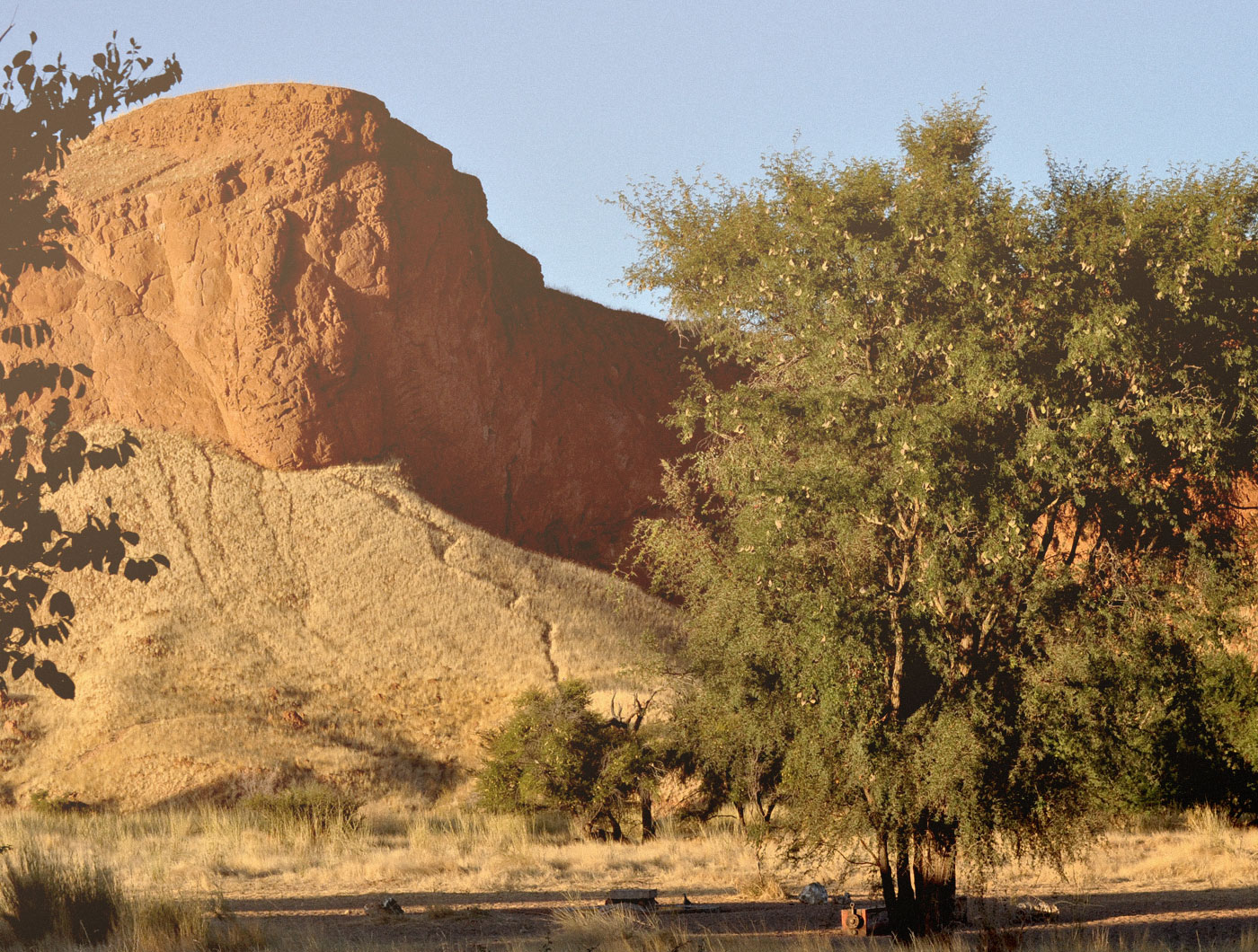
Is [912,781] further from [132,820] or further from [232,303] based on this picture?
[232,303]

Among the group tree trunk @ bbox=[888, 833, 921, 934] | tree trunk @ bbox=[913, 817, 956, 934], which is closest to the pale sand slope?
tree trunk @ bbox=[888, 833, 921, 934]

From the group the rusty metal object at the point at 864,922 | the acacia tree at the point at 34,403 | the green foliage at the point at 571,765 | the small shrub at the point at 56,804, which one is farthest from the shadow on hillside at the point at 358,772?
the acacia tree at the point at 34,403

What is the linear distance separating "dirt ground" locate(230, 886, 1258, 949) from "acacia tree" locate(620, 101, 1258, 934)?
1.27 m

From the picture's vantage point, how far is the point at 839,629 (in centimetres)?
935

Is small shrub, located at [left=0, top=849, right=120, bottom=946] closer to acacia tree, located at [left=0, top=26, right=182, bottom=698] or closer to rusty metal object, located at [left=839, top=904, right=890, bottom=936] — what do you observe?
acacia tree, located at [left=0, top=26, right=182, bottom=698]

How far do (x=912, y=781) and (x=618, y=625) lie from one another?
25.9m

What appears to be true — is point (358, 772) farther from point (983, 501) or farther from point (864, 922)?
point (983, 501)

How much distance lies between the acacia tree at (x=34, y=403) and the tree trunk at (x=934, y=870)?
683 centimetres

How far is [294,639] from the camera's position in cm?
3130

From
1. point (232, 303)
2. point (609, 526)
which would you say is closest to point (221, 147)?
point (232, 303)

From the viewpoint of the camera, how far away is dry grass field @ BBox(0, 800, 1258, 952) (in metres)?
9.44

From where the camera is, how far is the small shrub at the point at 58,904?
9.35 metres

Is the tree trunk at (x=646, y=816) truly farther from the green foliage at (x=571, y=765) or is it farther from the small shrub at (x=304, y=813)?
the small shrub at (x=304, y=813)

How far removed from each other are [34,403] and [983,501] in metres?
7.07
